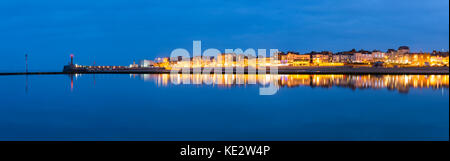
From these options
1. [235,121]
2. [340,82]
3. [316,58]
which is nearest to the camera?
[235,121]

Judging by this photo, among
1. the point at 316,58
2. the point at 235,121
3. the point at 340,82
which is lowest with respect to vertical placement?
the point at 235,121

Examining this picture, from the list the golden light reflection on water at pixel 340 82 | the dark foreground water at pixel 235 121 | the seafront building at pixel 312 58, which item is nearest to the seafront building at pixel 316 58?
the seafront building at pixel 312 58

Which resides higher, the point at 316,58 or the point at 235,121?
the point at 316,58

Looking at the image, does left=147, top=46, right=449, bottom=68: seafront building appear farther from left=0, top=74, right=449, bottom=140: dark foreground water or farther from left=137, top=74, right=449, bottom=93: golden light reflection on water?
left=0, top=74, right=449, bottom=140: dark foreground water

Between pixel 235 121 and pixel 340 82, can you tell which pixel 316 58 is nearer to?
pixel 340 82

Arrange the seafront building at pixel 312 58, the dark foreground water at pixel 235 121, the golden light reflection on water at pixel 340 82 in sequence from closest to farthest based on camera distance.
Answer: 1. the dark foreground water at pixel 235 121
2. the golden light reflection on water at pixel 340 82
3. the seafront building at pixel 312 58

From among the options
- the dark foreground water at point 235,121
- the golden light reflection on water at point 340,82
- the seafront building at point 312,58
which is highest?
the seafront building at point 312,58

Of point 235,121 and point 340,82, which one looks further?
point 340,82

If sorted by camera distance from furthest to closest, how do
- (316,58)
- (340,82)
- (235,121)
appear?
(316,58)
(340,82)
(235,121)

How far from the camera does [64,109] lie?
12805mm

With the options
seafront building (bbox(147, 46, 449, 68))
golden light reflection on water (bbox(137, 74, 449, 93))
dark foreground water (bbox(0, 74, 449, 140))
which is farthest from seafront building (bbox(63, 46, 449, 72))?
dark foreground water (bbox(0, 74, 449, 140))

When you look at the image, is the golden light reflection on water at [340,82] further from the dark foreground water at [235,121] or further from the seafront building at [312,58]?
the seafront building at [312,58]

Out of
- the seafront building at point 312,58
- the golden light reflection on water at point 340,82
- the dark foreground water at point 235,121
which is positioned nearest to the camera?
the dark foreground water at point 235,121

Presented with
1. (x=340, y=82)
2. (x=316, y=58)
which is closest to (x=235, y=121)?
(x=340, y=82)
